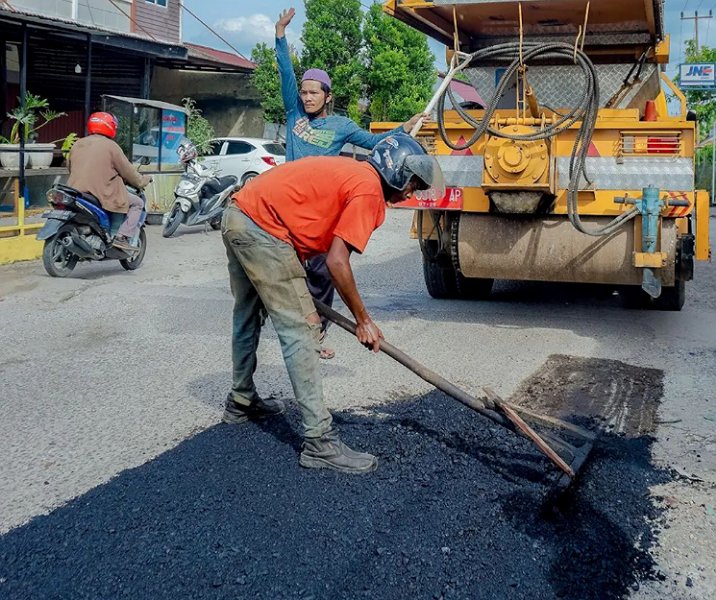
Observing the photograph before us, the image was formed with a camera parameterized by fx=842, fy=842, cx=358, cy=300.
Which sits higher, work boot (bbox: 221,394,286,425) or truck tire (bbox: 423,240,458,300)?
truck tire (bbox: 423,240,458,300)

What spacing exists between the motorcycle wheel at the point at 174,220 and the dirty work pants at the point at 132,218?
9.28 feet

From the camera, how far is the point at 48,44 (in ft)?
53.9

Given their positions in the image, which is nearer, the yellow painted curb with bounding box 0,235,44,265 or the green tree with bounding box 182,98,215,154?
the yellow painted curb with bounding box 0,235,44,265

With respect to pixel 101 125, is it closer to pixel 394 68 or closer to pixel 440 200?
pixel 440 200

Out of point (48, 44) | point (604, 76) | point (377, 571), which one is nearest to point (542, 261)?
point (604, 76)

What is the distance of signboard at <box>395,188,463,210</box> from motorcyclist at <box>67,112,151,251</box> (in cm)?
355

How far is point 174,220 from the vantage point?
12031 mm

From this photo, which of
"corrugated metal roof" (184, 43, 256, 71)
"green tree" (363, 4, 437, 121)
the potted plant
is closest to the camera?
the potted plant

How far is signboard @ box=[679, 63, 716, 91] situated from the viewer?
30.6m

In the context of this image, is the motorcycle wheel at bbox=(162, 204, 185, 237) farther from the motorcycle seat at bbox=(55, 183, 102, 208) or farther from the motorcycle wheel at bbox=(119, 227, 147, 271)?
the motorcycle seat at bbox=(55, 183, 102, 208)

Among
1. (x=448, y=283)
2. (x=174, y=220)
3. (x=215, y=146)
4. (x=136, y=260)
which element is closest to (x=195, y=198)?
(x=174, y=220)

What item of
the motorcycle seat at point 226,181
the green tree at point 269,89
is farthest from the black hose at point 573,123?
the green tree at point 269,89

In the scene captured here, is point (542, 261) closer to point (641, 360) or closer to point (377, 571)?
point (641, 360)

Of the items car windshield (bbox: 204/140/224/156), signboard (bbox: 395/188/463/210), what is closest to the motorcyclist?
signboard (bbox: 395/188/463/210)
